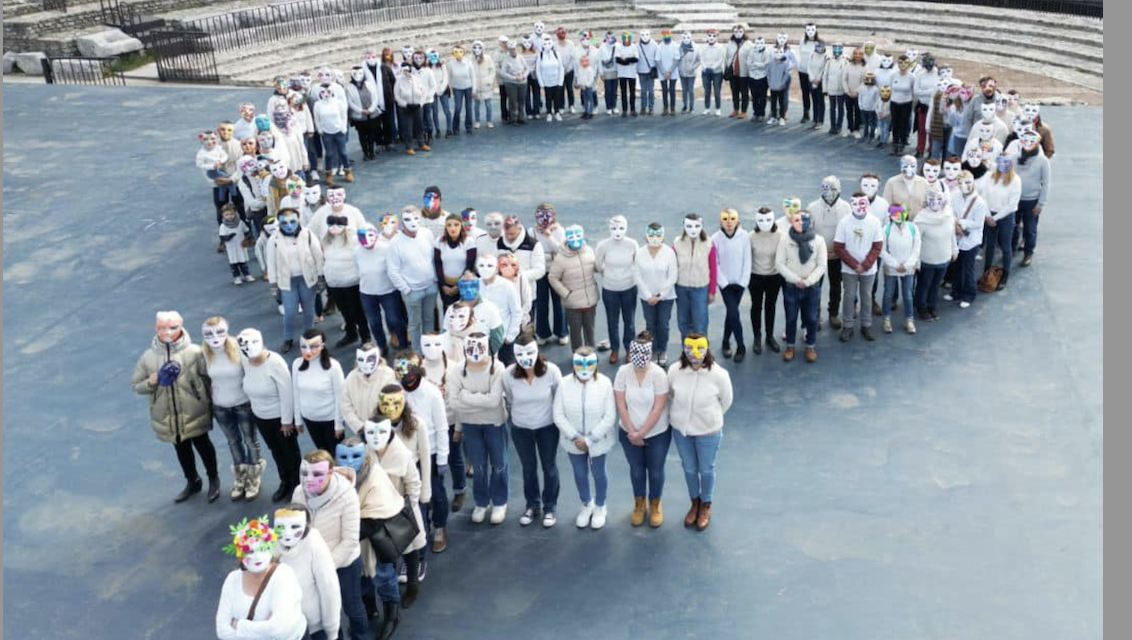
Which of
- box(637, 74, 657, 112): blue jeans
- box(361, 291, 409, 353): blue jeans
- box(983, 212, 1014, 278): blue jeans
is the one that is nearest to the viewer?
box(361, 291, 409, 353): blue jeans

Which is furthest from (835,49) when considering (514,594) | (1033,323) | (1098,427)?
(514,594)

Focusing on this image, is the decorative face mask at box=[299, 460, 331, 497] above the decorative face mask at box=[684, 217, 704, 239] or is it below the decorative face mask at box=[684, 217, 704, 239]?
below

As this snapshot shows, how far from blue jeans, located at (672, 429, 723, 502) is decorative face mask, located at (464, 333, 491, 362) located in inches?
65.0

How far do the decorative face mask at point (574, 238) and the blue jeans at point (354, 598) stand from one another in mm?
4525

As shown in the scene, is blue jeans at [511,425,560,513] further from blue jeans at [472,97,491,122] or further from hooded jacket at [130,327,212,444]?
blue jeans at [472,97,491,122]

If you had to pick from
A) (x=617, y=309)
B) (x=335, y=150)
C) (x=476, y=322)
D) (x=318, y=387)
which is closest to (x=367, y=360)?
(x=318, y=387)

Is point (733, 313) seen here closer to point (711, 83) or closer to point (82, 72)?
point (711, 83)

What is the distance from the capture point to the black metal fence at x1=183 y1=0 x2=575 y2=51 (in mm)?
25188

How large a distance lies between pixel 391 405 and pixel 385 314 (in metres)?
3.81

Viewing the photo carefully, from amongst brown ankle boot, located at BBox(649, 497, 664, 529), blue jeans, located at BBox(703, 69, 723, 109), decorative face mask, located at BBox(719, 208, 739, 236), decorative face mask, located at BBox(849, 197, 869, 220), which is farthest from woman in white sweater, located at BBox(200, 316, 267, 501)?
blue jeans, located at BBox(703, 69, 723, 109)

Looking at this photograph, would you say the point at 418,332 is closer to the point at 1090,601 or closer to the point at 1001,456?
the point at 1001,456

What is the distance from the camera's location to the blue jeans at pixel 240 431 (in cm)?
848

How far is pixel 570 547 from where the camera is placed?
806cm

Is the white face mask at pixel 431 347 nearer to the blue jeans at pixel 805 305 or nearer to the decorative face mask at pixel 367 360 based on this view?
the decorative face mask at pixel 367 360
